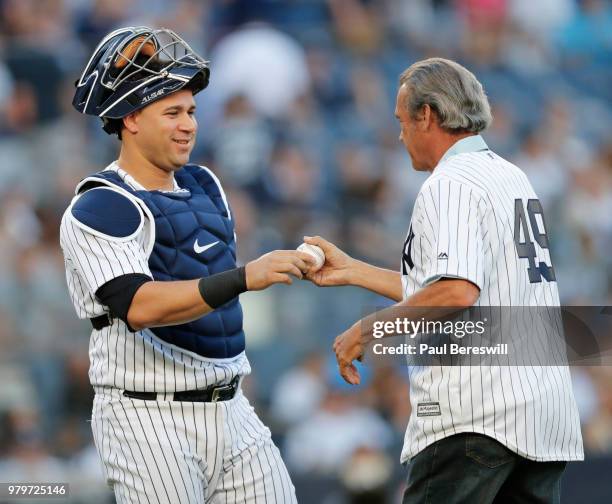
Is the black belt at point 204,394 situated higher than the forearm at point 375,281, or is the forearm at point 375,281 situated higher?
the forearm at point 375,281

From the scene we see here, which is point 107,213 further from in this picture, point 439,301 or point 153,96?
point 439,301

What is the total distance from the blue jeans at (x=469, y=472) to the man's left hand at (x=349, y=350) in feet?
1.29

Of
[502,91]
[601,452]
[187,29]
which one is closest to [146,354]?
[601,452]

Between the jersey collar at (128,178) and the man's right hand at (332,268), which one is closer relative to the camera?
the jersey collar at (128,178)

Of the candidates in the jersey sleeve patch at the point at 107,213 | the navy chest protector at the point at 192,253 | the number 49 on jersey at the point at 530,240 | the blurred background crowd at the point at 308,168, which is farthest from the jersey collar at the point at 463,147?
the blurred background crowd at the point at 308,168

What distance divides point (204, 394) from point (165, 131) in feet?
3.24

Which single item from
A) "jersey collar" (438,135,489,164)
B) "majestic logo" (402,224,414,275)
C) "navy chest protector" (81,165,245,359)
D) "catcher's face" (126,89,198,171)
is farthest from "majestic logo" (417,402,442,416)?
"catcher's face" (126,89,198,171)

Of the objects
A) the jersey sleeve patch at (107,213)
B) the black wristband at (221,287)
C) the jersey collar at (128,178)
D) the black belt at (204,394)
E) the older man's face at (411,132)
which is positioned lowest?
the black belt at (204,394)

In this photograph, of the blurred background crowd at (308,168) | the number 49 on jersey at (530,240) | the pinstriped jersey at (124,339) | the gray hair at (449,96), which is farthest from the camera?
the blurred background crowd at (308,168)

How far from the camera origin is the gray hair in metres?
4.33

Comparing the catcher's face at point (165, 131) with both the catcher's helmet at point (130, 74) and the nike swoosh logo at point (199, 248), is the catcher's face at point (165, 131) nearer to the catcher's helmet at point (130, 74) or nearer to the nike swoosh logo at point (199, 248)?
the catcher's helmet at point (130, 74)

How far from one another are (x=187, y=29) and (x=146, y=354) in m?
6.71

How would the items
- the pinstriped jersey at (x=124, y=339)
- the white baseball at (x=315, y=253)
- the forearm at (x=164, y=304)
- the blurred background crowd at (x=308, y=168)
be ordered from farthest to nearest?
the blurred background crowd at (x=308, y=168) < the white baseball at (x=315, y=253) < the pinstriped jersey at (x=124, y=339) < the forearm at (x=164, y=304)

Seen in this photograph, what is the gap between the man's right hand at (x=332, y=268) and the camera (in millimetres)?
4715
